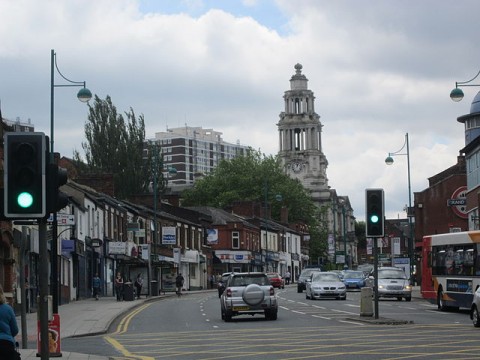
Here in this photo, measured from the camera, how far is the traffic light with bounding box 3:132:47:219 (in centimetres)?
1355

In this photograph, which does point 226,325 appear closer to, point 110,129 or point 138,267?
point 138,267

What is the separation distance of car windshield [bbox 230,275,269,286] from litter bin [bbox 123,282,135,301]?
23692 mm

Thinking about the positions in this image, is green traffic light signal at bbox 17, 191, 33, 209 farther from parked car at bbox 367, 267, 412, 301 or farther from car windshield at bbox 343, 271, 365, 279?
car windshield at bbox 343, 271, 365, 279

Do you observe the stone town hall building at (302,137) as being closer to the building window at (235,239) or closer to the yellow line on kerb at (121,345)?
the building window at (235,239)

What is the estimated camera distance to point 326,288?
54281mm

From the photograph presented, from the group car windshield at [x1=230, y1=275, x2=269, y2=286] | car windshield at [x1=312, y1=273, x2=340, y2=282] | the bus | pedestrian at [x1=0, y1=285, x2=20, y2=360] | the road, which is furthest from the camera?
car windshield at [x1=312, y1=273, x2=340, y2=282]

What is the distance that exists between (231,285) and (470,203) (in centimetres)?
3491

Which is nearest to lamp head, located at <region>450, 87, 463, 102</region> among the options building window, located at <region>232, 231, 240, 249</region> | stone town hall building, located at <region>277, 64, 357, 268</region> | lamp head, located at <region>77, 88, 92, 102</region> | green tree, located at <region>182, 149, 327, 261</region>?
lamp head, located at <region>77, 88, 92, 102</region>

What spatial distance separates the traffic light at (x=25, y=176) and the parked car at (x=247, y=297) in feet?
69.8

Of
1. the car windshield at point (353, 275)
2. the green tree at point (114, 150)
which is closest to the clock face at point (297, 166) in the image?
the green tree at point (114, 150)

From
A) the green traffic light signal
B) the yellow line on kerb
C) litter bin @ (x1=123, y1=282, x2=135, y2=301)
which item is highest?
the green traffic light signal

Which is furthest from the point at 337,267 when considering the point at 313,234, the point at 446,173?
the point at 446,173

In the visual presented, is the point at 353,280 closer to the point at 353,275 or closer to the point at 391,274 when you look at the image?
the point at 353,275

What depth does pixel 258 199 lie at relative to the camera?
141375 mm
